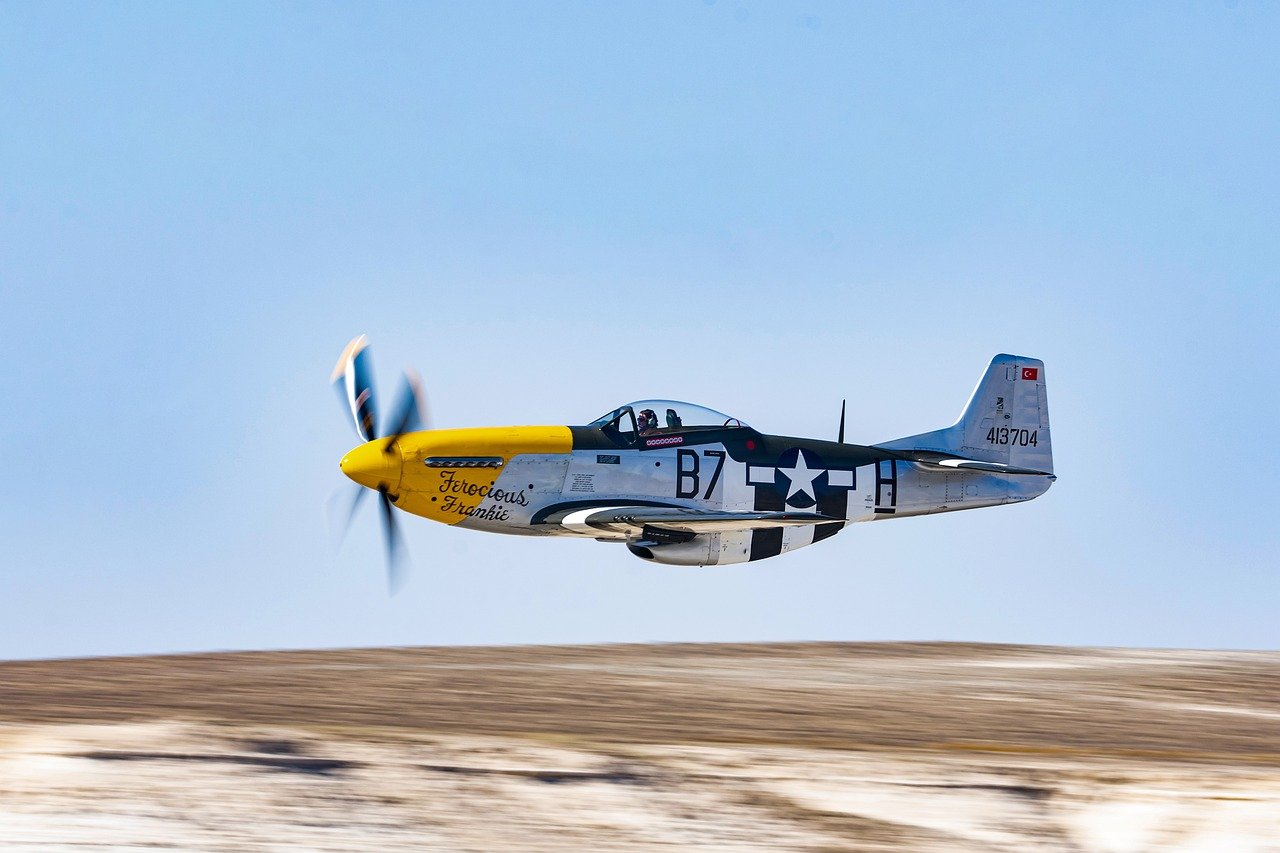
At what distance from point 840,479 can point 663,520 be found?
391 cm

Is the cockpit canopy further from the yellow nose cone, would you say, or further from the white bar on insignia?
the yellow nose cone

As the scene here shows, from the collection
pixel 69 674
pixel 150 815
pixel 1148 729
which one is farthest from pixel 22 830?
pixel 1148 729

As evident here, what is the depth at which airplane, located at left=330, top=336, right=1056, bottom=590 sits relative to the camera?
21.8 m

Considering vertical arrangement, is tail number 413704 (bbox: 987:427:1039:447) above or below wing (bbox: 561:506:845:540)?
above

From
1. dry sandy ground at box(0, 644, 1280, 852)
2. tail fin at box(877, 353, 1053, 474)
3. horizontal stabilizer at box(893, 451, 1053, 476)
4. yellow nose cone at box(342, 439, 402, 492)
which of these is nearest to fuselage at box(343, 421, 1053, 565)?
yellow nose cone at box(342, 439, 402, 492)

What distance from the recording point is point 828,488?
2373cm

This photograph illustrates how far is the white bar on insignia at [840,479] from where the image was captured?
78.0 feet

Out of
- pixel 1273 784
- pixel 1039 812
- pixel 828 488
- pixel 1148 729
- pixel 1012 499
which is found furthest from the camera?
pixel 1012 499

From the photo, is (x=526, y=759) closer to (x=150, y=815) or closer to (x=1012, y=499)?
(x=150, y=815)

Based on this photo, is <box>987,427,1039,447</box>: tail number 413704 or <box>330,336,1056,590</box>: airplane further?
<box>987,427,1039,447</box>: tail number 413704

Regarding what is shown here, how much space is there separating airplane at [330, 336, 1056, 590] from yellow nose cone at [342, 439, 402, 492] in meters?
0.02

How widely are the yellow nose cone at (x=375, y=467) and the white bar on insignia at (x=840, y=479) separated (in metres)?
7.66

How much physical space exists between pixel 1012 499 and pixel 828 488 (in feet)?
14.5

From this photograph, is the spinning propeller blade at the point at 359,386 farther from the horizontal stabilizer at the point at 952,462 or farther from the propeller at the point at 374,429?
the horizontal stabilizer at the point at 952,462
